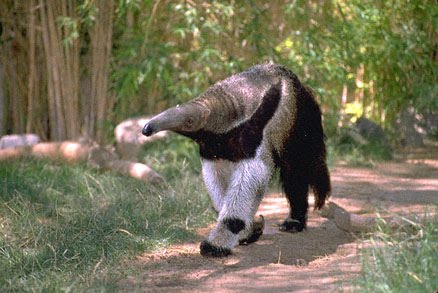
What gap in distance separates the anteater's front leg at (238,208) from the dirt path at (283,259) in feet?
0.30

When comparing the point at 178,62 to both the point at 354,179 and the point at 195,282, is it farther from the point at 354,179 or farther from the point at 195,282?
the point at 195,282

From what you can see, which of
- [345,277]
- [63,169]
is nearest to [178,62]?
[63,169]

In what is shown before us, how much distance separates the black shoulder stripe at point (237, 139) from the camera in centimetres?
536

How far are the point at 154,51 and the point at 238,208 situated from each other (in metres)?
3.35

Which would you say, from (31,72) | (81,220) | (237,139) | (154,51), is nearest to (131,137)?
(154,51)

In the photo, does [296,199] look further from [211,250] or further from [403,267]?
[403,267]

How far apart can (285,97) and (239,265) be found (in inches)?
49.6

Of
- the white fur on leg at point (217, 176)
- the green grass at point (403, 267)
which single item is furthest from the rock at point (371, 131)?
the green grass at point (403, 267)

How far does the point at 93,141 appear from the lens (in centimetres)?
902

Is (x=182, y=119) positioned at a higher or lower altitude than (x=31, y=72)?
lower

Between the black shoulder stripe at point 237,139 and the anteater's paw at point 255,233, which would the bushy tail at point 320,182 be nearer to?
the anteater's paw at point 255,233

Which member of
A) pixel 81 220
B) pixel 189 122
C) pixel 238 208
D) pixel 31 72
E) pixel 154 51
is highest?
pixel 154 51

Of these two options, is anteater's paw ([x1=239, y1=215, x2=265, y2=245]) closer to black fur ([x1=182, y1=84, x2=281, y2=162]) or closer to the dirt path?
the dirt path

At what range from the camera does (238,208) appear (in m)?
5.32
